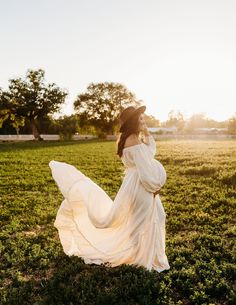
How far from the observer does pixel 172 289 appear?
227 inches

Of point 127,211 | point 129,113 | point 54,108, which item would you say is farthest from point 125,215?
point 54,108

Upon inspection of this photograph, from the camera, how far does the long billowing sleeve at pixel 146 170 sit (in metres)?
6.01

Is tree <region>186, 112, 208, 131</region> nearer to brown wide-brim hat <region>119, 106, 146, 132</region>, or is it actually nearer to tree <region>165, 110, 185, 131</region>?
tree <region>165, 110, 185, 131</region>

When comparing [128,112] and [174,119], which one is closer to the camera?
[128,112]

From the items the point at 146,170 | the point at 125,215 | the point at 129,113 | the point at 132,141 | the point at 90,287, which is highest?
the point at 129,113

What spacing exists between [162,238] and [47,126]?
302ft

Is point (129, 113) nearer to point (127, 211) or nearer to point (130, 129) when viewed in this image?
point (130, 129)

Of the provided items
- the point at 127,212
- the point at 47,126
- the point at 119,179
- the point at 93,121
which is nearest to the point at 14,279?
the point at 127,212

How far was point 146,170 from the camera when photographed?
601 cm

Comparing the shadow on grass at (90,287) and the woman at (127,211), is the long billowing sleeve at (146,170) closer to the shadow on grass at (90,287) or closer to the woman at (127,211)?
the woman at (127,211)

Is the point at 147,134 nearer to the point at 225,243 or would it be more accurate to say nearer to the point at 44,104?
the point at 225,243

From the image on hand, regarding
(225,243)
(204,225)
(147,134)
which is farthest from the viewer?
(204,225)

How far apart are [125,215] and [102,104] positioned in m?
81.2

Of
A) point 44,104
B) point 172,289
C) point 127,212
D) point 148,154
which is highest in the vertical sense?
point 44,104
